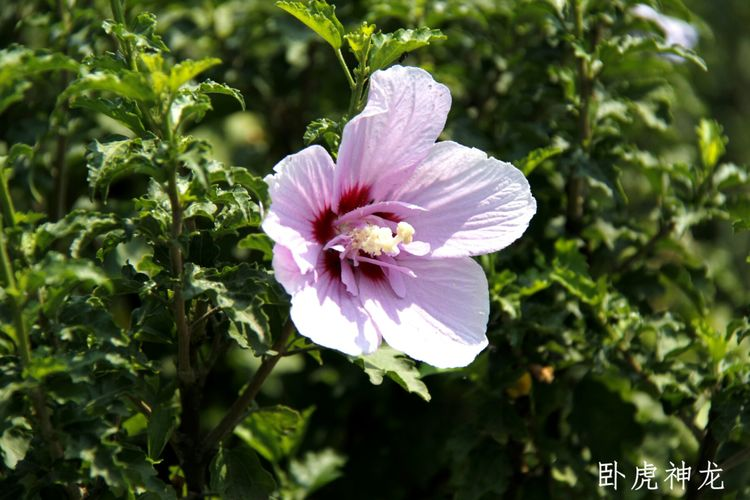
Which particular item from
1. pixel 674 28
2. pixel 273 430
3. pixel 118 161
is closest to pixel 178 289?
pixel 118 161

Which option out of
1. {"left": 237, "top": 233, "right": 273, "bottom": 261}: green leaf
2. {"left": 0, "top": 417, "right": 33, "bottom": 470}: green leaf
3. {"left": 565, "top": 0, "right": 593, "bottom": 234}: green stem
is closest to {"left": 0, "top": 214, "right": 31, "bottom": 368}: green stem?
{"left": 0, "top": 417, "right": 33, "bottom": 470}: green leaf

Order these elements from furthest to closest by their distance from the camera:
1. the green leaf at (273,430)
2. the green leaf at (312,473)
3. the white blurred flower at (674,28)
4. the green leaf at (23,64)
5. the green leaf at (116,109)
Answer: the white blurred flower at (674,28) → the green leaf at (312,473) → the green leaf at (273,430) → the green leaf at (116,109) → the green leaf at (23,64)

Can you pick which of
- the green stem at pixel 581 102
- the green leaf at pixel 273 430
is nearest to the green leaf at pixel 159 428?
the green leaf at pixel 273 430

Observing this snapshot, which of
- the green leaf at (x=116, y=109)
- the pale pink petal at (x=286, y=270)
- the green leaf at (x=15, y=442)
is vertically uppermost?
the green leaf at (x=116, y=109)

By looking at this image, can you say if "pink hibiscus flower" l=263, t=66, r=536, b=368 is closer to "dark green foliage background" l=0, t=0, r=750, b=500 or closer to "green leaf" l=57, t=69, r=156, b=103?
"dark green foliage background" l=0, t=0, r=750, b=500

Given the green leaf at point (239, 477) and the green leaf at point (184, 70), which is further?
the green leaf at point (239, 477)

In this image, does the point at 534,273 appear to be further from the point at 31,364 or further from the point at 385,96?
the point at 31,364

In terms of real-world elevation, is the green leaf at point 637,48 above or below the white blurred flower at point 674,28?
above

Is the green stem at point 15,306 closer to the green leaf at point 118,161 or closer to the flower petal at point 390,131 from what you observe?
the green leaf at point 118,161
